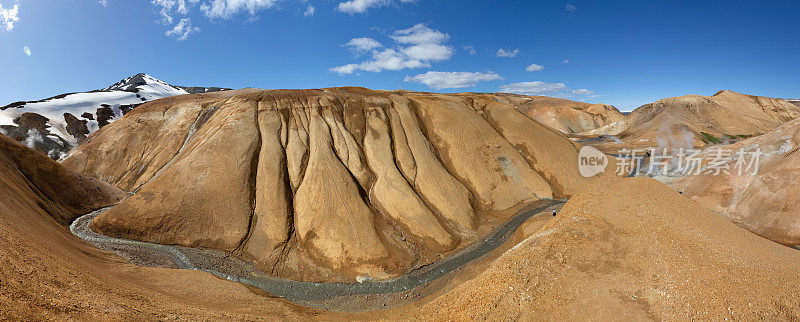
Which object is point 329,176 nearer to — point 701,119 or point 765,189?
point 765,189

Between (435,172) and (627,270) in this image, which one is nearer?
(627,270)

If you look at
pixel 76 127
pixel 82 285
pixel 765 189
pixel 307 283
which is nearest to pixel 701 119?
pixel 765 189

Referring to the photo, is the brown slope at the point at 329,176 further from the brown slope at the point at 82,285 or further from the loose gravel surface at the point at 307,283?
the brown slope at the point at 82,285

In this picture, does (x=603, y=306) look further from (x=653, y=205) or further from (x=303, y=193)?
(x=303, y=193)

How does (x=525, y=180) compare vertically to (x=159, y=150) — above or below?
below

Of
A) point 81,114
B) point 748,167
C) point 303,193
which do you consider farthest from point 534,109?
point 81,114

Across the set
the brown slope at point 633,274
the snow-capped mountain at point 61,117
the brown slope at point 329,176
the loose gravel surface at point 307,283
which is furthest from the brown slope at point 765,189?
the snow-capped mountain at point 61,117

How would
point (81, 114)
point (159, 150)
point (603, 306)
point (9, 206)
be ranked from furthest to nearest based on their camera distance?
point (81, 114)
point (159, 150)
point (9, 206)
point (603, 306)
